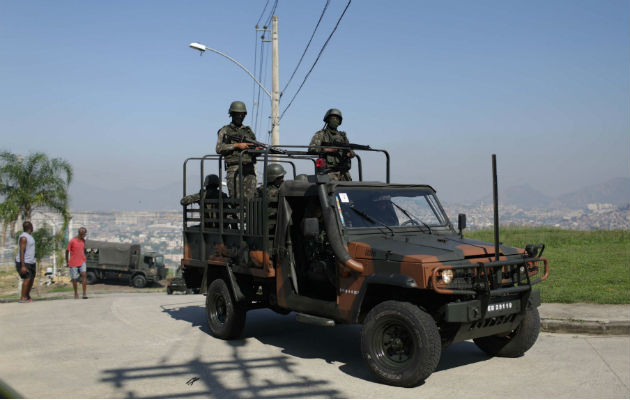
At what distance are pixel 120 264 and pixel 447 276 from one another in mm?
31092

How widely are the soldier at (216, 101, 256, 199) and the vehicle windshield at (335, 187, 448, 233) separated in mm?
2232

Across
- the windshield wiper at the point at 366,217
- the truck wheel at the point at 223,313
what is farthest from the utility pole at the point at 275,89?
the windshield wiper at the point at 366,217

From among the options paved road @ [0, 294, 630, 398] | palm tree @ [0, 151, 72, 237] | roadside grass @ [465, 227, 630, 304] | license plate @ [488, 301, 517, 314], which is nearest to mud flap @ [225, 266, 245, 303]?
paved road @ [0, 294, 630, 398]

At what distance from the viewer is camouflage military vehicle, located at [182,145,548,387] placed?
18.5ft

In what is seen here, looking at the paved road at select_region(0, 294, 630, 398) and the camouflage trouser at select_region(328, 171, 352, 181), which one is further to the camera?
the camouflage trouser at select_region(328, 171, 352, 181)

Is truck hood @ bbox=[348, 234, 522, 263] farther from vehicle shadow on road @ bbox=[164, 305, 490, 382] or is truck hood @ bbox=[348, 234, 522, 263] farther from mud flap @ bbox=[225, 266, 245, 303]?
mud flap @ bbox=[225, 266, 245, 303]

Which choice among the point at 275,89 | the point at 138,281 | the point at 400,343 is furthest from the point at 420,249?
the point at 138,281

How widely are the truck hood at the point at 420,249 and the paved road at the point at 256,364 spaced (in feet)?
4.13

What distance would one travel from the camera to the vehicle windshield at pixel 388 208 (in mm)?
6750

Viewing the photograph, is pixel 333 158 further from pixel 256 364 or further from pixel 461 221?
pixel 256 364

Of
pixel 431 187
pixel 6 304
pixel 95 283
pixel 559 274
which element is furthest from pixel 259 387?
pixel 95 283

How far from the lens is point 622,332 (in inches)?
321

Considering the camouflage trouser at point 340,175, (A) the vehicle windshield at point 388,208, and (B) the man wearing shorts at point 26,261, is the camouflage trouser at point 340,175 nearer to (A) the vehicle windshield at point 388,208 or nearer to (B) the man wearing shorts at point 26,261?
(A) the vehicle windshield at point 388,208

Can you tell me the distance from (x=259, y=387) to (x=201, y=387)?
1.88 ft
